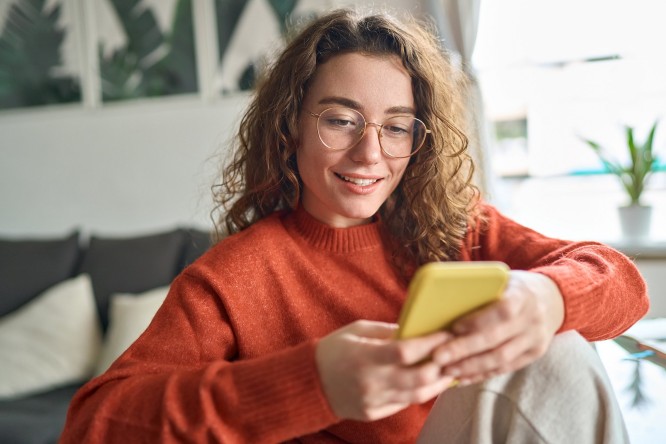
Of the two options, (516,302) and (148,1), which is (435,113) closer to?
(516,302)

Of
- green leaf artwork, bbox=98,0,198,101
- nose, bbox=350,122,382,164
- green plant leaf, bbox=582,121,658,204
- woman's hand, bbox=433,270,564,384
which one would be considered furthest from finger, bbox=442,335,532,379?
green leaf artwork, bbox=98,0,198,101

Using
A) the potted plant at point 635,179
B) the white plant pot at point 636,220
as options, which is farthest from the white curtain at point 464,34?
the white plant pot at point 636,220

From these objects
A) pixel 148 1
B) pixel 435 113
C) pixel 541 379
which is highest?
pixel 148 1

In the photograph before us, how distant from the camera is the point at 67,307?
2.51 m

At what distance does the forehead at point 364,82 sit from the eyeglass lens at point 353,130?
3 cm

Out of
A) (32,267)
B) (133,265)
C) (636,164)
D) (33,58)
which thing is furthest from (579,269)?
(33,58)

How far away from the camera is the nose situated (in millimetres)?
1161

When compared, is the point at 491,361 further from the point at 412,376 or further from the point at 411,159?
the point at 411,159

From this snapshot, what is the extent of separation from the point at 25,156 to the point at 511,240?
2838 millimetres

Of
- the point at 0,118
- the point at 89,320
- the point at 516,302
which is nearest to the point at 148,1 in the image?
the point at 0,118

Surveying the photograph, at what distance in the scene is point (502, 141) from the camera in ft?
10.0

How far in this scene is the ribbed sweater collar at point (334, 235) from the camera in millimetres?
1287

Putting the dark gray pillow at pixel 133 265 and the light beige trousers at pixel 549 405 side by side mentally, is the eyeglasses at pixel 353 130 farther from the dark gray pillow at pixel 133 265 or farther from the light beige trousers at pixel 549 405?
the dark gray pillow at pixel 133 265

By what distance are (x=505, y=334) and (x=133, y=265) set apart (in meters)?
2.14
